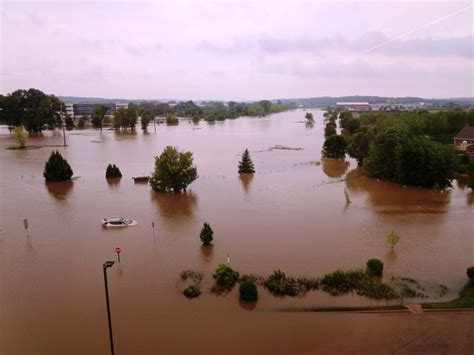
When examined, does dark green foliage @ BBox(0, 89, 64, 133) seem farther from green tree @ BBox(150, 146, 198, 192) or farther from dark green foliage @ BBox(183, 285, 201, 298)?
dark green foliage @ BBox(183, 285, 201, 298)

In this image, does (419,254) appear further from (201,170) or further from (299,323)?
(201,170)

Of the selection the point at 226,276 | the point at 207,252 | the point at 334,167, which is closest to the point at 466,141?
the point at 334,167

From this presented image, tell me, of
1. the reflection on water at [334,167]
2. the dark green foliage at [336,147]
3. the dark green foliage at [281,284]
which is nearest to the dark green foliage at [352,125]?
the dark green foliage at [336,147]

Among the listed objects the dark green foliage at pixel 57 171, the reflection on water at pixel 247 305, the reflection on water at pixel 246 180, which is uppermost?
the dark green foliage at pixel 57 171

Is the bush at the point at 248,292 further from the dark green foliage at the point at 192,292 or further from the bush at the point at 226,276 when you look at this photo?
the dark green foliage at the point at 192,292

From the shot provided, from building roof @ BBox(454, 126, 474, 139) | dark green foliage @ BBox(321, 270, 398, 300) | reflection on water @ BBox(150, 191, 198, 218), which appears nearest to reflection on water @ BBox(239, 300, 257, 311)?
dark green foliage @ BBox(321, 270, 398, 300)

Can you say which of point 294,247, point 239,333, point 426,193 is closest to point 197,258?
point 294,247
